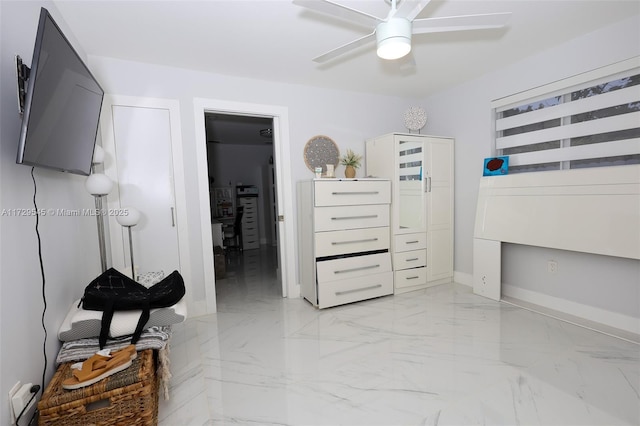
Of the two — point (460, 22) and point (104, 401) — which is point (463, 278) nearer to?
point (460, 22)

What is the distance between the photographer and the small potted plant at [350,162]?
3.18 metres

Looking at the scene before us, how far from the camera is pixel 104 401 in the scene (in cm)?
124

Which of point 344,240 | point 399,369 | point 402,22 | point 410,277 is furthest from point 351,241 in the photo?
point 402,22

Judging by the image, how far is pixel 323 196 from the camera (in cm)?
280

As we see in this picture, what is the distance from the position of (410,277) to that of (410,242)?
1.29 ft

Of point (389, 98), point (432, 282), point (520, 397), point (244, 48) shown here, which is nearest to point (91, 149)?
point (244, 48)

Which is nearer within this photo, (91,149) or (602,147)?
(91,149)

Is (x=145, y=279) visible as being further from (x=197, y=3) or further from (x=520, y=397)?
(x=520, y=397)

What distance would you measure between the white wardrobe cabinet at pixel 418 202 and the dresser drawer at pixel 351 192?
0.17m

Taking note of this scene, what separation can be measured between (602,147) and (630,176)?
15.6 inches

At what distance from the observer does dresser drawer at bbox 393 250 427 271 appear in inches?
126

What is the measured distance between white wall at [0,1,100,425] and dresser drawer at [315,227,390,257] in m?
1.88

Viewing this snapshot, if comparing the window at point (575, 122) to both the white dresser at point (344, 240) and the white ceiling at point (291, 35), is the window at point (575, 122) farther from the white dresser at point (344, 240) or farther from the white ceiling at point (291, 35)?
the white dresser at point (344, 240)

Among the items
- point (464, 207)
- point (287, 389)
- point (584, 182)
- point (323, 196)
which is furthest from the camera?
point (464, 207)
